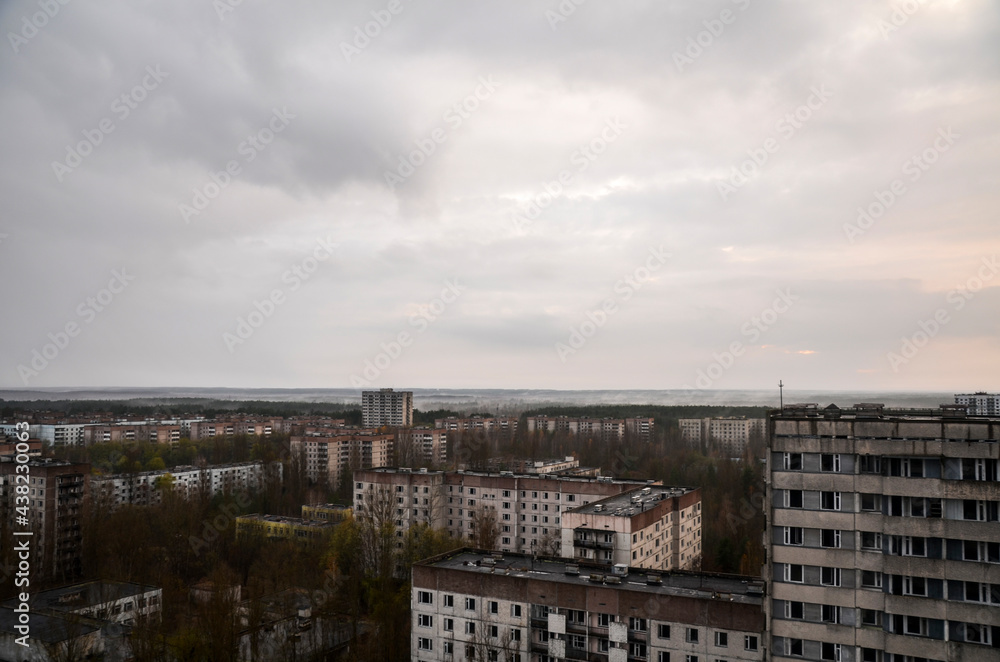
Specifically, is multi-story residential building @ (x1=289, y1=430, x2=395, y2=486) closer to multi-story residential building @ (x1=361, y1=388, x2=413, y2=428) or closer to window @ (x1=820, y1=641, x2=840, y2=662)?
multi-story residential building @ (x1=361, y1=388, x2=413, y2=428)

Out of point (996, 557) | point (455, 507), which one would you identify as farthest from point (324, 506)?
point (996, 557)

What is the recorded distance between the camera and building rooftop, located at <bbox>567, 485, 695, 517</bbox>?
25.1 m

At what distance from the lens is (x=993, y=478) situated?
11922 millimetres

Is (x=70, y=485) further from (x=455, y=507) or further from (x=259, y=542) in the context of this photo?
(x=455, y=507)

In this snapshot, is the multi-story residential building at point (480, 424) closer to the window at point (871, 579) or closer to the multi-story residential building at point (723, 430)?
the multi-story residential building at point (723, 430)

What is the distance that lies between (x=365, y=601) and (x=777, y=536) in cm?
2057

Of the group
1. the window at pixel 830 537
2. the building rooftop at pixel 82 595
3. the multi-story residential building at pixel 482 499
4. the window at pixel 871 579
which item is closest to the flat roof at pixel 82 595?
the building rooftop at pixel 82 595

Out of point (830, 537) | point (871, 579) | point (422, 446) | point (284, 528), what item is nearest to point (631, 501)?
point (830, 537)

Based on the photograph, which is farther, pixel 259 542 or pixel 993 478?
pixel 259 542

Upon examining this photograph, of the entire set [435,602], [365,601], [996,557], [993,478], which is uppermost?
[993,478]

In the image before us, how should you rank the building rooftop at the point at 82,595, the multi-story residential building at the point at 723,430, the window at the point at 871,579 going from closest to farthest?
the window at the point at 871,579 → the building rooftop at the point at 82,595 → the multi-story residential building at the point at 723,430

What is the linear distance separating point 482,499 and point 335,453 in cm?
3068

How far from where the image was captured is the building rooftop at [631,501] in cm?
2514

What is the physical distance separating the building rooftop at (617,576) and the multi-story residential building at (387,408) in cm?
9051
